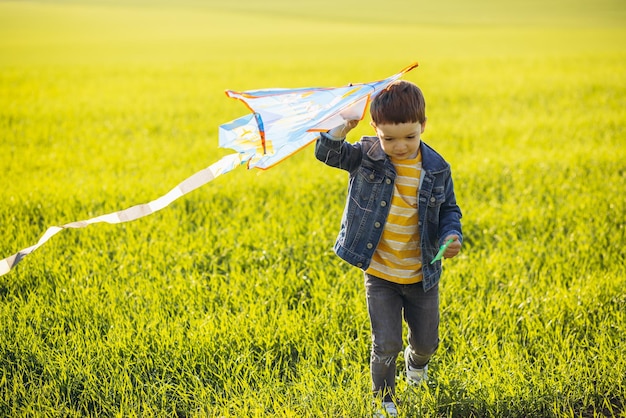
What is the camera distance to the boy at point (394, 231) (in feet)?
10.3

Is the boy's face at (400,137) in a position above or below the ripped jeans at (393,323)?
above

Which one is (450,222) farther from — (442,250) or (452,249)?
(442,250)

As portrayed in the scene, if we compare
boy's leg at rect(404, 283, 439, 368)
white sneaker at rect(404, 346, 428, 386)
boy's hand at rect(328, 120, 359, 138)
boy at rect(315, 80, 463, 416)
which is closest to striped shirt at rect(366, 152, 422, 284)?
boy at rect(315, 80, 463, 416)

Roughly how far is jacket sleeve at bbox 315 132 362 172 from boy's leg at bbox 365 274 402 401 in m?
0.62

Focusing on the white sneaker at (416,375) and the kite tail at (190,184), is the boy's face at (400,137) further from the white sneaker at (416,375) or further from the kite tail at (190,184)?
the white sneaker at (416,375)

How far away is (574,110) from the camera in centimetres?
1159

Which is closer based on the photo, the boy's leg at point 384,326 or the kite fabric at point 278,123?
the kite fabric at point 278,123

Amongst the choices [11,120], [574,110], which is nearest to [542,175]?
[574,110]

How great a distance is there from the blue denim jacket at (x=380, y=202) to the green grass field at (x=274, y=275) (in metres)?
0.66

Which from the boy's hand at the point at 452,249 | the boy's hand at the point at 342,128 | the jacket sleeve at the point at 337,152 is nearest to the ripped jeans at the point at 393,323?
the boy's hand at the point at 452,249

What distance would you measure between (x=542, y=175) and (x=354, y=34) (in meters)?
26.6

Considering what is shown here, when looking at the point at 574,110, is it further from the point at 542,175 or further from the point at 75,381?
the point at 75,381

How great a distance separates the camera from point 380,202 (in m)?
3.16

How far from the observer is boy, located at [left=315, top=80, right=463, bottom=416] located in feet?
10.3
